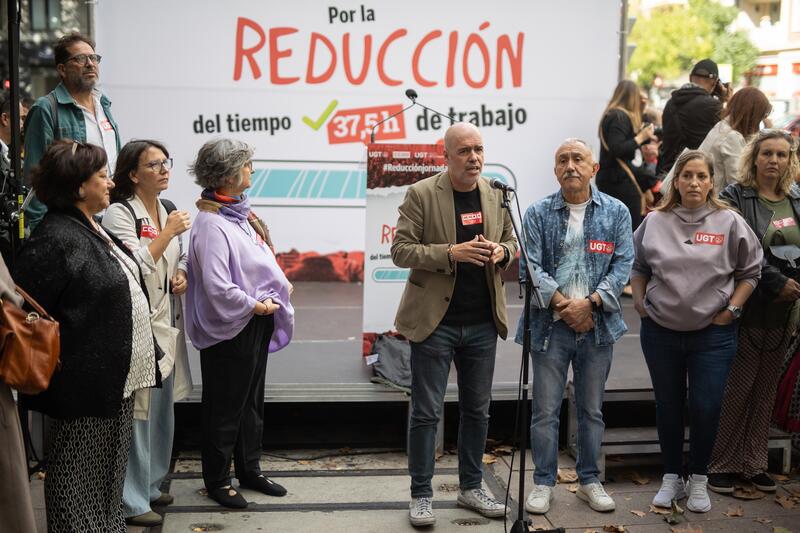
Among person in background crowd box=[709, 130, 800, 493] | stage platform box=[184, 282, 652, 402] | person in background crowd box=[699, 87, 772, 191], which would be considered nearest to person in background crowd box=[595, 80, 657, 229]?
stage platform box=[184, 282, 652, 402]

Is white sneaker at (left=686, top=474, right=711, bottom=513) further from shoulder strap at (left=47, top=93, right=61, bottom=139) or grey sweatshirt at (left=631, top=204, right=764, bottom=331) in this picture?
shoulder strap at (left=47, top=93, right=61, bottom=139)

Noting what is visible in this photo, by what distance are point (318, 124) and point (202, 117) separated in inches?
39.9

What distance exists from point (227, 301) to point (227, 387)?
1.54 ft

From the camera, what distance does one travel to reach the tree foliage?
164 feet

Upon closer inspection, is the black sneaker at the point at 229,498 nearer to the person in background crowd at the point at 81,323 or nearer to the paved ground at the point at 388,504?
the paved ground at the point at 388,504

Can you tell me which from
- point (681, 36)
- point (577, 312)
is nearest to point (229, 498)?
point (577, 312)

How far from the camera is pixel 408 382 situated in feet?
18.3

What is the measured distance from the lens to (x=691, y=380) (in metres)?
4.84

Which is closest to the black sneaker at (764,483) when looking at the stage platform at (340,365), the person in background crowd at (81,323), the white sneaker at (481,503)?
the stage platform at (340,365)

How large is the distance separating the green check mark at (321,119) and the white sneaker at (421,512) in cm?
442

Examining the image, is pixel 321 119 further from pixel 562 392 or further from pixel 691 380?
pixel 691 380

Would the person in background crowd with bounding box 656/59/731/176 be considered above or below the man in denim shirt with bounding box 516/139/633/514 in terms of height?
above

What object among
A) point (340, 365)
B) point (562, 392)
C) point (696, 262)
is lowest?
point (340, 365)

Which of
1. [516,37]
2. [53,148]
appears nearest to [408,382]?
[53,148]
